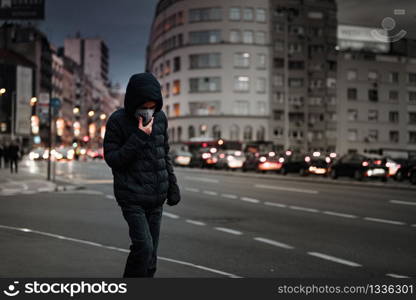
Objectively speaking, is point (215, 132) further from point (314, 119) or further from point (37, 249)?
point (37, 249)

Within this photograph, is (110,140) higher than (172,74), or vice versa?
(172,74)

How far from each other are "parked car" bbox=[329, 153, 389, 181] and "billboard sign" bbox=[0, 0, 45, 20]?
17.3 metres

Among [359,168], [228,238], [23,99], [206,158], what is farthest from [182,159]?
[23,99]

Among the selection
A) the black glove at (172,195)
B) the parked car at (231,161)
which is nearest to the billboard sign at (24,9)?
the parked car at (231,161)

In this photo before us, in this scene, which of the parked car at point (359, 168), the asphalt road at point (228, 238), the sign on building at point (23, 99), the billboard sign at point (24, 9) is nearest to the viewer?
the asphalt road at point (228, 238)

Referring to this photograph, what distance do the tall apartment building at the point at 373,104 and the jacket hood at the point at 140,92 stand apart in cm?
8419

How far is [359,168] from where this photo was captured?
1225 inches

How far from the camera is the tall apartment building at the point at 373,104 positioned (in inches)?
3433

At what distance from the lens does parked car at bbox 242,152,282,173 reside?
132 ft

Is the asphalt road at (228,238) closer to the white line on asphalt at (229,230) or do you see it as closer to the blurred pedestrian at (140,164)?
the white line on asphalt at (229,230)

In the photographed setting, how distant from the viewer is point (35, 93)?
113 metres

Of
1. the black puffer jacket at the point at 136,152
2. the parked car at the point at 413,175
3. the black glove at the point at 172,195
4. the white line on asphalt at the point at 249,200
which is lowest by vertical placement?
the white line on asphalt at the point at 249,200

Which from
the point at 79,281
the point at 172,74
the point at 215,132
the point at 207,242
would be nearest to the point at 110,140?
the point at 79,281

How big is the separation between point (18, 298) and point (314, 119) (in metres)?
86.0
